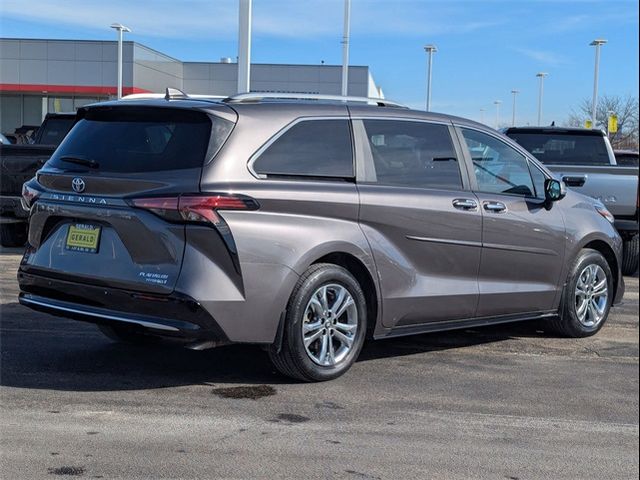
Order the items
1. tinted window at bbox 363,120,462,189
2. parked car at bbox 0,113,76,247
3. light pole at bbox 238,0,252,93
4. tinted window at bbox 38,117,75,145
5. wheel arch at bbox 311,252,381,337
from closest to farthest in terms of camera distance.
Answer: wheel arch at bbox 311,252,381,337 → tinted window at bbox 363,120,462,189 → parked car at bbox 0,113,76,247 → tinted window at bbox 38,117,75,145 → light pole at bbox 238,0,252,93

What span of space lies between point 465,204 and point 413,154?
55 cm

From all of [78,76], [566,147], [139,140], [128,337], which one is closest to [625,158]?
[566,147]

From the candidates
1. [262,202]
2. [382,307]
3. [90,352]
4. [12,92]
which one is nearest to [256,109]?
[262,202]

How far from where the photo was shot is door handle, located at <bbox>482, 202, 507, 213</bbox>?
20.3 feet

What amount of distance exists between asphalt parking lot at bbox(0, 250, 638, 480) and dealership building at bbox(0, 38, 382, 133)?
107 feet

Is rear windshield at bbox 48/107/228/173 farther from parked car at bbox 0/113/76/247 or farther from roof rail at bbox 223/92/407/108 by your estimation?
parked car at bbox 0/113/76/247

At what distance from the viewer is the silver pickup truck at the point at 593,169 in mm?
9805

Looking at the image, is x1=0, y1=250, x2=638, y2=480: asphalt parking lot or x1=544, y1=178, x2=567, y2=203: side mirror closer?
x1=0, y1=250, x2=638, y2=480: asphalt parking lot

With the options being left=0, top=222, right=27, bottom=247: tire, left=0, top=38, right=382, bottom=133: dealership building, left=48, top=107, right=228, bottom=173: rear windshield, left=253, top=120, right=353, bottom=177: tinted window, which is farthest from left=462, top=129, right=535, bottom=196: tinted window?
left=0, top=38, right=382, bottom=133: dealership building

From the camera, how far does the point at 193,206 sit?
476 centimetres

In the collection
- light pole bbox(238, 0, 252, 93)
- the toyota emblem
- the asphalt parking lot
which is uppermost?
light pole bbox(238, 0, 252, 93)

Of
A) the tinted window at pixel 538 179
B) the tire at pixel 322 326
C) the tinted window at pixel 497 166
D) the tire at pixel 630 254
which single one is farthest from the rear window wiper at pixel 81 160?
the tire at pixel 630 254

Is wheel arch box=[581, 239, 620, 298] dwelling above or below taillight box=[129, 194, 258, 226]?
below

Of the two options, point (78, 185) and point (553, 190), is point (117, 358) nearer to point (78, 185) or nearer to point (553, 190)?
point (78, 185)
